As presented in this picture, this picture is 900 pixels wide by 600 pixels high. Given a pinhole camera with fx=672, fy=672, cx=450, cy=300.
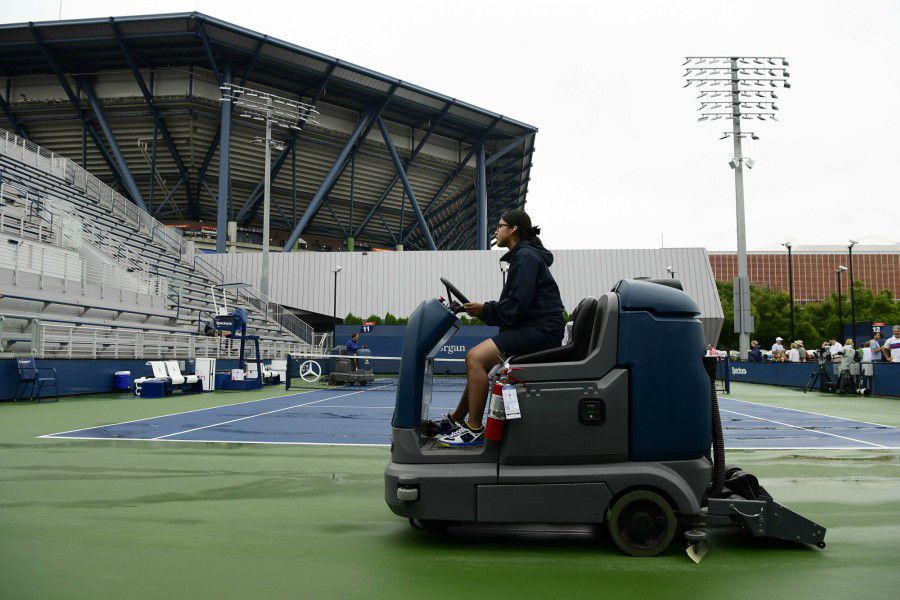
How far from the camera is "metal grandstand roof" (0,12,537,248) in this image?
133 feet

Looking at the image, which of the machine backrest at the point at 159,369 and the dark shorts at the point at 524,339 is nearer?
the dark shorts at the point at 524,339

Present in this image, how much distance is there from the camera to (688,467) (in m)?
3.72

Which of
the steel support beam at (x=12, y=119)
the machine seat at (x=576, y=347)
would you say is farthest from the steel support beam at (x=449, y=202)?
the machine seat at (x=576, y=347)

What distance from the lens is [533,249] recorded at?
13.7ft

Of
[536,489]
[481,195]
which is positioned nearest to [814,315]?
[481,195]

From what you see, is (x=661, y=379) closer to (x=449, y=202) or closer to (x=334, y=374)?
(x=334, y=374)

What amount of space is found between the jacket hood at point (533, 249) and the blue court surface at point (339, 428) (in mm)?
4907

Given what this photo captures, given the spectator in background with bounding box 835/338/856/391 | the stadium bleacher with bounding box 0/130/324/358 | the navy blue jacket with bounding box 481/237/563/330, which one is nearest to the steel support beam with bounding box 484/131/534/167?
the stadium bleacher with bounding box 0/130/324/358

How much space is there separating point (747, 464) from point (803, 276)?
13405cm

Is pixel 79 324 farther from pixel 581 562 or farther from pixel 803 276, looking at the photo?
pixel 803 276

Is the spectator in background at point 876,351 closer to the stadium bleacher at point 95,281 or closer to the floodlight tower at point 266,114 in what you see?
the stadium bleacher at point 95,281

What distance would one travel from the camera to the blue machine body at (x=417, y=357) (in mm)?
3984

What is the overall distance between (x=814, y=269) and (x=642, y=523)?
139437 mm

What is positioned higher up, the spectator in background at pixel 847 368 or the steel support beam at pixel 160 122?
the steel support beam at pixel 160 122
